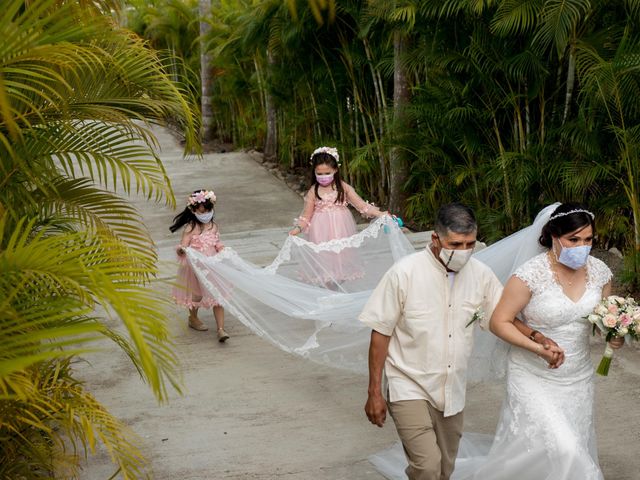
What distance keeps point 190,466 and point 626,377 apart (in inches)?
142

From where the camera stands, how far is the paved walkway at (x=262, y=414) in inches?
242

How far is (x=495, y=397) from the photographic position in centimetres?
726

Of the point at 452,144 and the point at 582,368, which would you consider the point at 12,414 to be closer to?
the point at 582,368

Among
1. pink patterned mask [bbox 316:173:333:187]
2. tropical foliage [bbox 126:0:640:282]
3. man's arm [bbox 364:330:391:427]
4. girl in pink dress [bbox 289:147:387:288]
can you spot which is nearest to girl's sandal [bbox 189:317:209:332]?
girl in pink dress [bbox 289:147:387:288]

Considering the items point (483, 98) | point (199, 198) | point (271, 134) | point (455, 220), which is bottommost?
point (271, 134)

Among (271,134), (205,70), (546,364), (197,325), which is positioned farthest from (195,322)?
(205,70)

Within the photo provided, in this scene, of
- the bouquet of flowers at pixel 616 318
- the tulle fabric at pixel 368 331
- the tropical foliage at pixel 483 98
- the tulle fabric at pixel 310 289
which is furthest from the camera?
the tropical foliage at pixel 483 98

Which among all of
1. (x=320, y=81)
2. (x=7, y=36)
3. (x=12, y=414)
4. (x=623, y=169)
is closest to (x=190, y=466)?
(x=12, y=414)

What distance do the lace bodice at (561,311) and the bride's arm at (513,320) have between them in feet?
0.17

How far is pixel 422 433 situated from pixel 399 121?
8209mm

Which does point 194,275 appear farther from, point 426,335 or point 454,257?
point 454,257

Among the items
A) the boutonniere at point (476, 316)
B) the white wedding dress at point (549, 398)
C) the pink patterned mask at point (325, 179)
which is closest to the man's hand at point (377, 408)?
the boutonniere at point (476, 316)

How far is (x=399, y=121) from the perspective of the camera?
41.4 ft

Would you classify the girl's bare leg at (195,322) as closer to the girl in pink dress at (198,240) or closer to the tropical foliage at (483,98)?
the girl in pink dress at (198,240)
